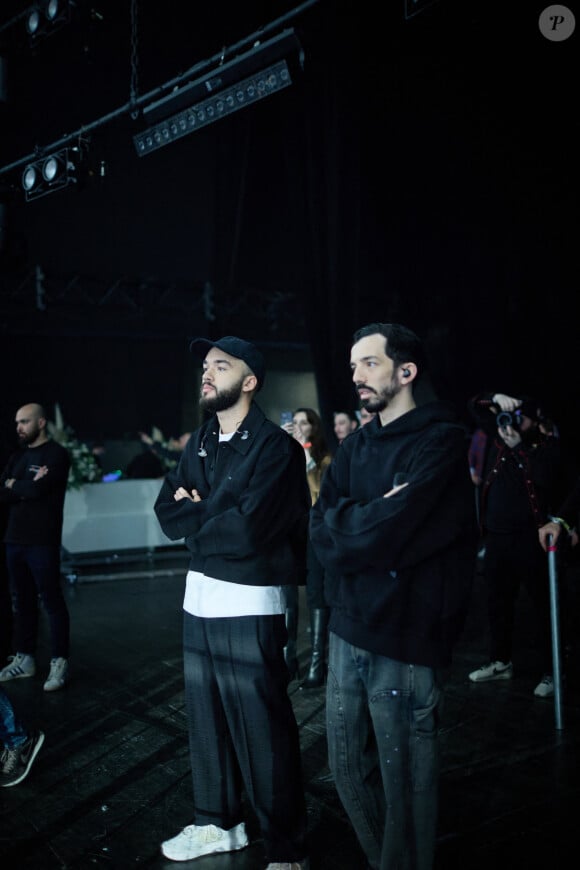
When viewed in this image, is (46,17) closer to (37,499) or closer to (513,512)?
(37,499)

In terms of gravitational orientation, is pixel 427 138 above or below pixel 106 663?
above

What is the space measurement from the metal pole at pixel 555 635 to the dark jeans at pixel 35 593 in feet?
9.32

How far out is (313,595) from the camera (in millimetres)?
4309

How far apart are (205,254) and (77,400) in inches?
144

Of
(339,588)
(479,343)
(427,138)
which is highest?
(427,138)

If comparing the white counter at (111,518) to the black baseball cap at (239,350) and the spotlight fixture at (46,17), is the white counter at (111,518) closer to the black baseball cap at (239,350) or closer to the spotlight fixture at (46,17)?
the spotlight fixture at (46,17)

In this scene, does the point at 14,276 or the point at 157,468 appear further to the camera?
the point at 14,276

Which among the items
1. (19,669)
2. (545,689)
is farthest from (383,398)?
(19,669)

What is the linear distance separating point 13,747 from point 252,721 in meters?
1.44

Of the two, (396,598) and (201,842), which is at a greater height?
(396,598)

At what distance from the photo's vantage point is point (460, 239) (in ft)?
27.4

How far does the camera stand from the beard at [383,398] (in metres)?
2.04

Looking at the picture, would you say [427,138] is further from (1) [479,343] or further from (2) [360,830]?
(2) [360,830]

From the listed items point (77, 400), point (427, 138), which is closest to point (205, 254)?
point (77, 400)
